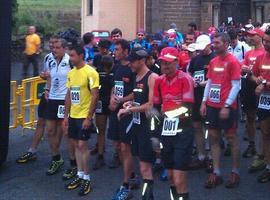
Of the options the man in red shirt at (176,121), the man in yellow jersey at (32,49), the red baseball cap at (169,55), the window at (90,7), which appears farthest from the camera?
the window at (90,7)

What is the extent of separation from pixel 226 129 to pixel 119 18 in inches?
1120

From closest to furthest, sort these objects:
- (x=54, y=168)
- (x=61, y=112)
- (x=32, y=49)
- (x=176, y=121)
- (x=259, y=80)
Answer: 1. (x=176, y=121)
2. (x=259, y=80)
3. (x=61, y=112)
4. (x=54, y=168)
5. (x=32, y=49)

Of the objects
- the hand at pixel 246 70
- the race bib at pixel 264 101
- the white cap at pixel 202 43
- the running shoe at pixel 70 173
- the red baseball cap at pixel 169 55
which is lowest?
the running shoe at pixel 70 173

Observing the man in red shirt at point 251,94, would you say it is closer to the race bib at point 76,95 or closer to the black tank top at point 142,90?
the black tank top at point 142,90

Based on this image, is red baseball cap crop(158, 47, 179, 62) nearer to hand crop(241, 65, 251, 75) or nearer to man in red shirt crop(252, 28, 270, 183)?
man in red shirt crop(252, 28, 270, 183)

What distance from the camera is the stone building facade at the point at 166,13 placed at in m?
34.3

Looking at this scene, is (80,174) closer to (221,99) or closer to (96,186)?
(96,186)

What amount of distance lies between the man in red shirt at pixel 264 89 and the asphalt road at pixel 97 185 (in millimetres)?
597

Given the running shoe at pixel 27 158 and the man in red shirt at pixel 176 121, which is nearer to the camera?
the man in red shirt at pixel 176 121

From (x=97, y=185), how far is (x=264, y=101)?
2751mm

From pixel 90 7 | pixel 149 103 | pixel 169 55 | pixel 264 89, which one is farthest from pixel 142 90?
pixel 90 7

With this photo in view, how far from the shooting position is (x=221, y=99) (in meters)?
8.64

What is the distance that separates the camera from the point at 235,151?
344 inches

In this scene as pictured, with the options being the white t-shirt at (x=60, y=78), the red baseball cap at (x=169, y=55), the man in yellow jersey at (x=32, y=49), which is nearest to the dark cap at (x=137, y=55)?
the red baseball cap at (x=169, y=55)
